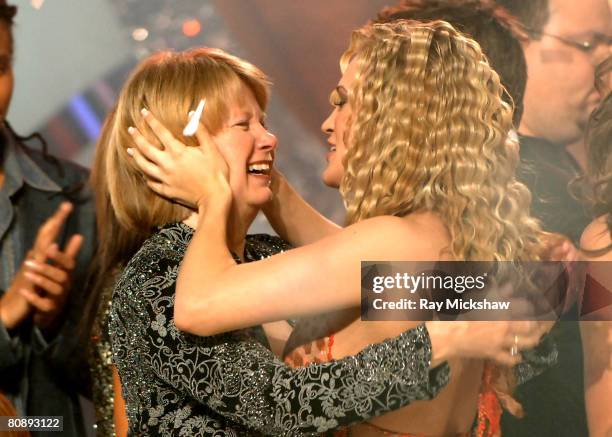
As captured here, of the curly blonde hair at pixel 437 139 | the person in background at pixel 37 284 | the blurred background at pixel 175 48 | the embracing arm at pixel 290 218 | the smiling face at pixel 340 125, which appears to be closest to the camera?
the curly blonde hair at pixel 437 139

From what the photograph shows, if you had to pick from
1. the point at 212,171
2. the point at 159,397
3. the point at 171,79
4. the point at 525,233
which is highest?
the point at 171,79

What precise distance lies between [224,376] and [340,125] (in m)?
0.52

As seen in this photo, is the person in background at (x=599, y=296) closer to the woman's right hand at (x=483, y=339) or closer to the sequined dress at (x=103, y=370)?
the woman's right hand at (x=483, y=339)

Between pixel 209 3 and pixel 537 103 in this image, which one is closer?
pixel 537 103

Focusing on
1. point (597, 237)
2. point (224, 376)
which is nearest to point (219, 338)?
point (224, 376)

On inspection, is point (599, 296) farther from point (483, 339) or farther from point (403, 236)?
point (403, 236)

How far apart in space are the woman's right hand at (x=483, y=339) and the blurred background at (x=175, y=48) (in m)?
0.64

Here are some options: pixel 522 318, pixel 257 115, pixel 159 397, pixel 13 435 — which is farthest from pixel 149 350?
pixel 13 435

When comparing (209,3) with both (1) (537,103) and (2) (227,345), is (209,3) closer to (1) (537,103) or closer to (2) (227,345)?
(1) (537,103)

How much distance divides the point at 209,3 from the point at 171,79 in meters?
0.60

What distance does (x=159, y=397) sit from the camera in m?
1.58

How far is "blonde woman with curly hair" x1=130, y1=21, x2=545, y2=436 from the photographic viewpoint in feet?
4.92

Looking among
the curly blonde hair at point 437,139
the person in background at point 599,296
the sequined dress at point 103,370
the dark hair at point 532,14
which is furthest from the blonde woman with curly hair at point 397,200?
the sequined dress at point 103,370

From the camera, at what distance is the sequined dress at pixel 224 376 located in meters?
1.45
